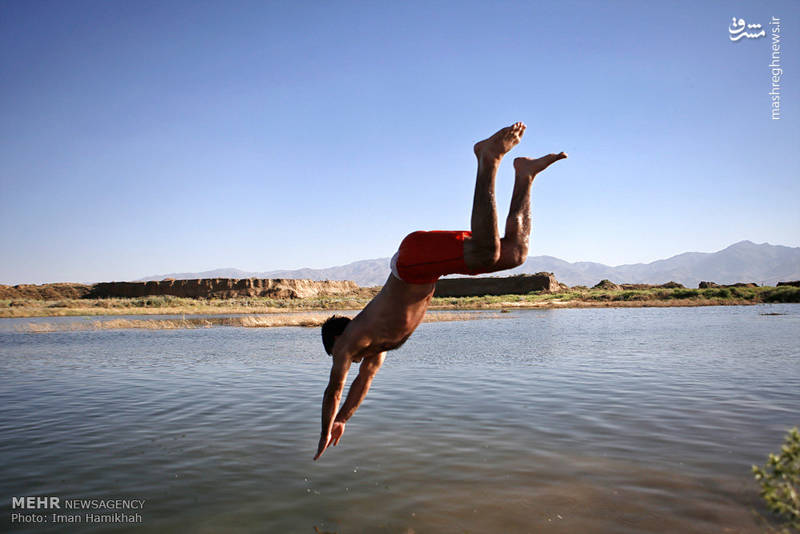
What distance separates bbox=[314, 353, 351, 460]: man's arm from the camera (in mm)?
4824

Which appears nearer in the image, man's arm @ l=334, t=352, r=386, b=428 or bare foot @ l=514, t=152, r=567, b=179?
bare foot @ l=514, t=152, r=567, b=179

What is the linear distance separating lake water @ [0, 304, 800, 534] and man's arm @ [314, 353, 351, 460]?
79 cm

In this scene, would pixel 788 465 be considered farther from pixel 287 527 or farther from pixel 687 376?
pixel 687 376

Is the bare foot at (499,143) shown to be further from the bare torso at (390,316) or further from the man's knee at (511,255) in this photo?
the bare torso at (390,316)

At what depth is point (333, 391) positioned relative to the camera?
16.1ft

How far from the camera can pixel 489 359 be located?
53.3 feet

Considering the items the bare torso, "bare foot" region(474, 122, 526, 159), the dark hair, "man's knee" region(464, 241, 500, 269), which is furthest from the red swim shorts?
the dark hair

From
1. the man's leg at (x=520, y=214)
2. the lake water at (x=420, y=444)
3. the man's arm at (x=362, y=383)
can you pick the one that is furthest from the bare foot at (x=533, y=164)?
the lake water at (x=420, y=444)

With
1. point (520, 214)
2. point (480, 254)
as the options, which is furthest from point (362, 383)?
point (520, 214)

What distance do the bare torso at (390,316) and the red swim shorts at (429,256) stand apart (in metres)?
0.19

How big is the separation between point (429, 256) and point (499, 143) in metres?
1.00

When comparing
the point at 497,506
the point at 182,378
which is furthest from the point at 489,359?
the point at 497,506

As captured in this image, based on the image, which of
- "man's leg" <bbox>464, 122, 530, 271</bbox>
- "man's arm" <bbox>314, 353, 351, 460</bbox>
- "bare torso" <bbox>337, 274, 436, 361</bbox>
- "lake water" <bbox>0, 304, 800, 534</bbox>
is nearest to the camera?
"man's leg" <bbox>464, 122, 530, 271</bbox>

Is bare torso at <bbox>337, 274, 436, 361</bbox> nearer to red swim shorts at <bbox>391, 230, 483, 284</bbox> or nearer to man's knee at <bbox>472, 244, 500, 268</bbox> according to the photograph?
red swim shorts at <bbox>391, 230, 483, 284</bbox>
